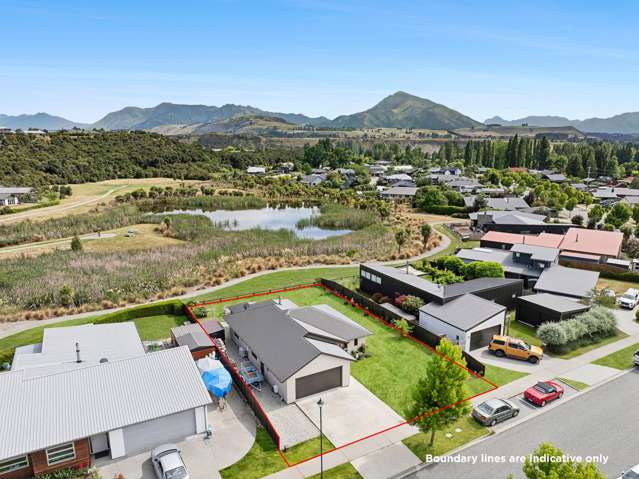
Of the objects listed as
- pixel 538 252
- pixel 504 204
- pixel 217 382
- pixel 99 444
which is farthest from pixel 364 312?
pixel 504 204

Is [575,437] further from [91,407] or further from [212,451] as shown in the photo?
[91,407]

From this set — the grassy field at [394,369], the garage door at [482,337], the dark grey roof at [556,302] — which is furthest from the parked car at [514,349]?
the dark grey roof at [556,302]

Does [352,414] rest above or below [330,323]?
below

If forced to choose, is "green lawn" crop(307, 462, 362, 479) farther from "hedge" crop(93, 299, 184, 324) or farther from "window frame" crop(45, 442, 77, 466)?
"hedge" crop(93, 299, 184, 324)

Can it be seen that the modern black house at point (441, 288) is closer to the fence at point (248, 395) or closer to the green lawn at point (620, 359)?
the green lawn at point (620, 359)

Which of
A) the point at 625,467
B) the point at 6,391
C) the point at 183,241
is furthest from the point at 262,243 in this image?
the point at 625,467

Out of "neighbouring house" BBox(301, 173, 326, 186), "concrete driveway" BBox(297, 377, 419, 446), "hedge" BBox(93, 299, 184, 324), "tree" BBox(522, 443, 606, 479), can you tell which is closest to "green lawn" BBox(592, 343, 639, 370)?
"concrete driveway" BBox(297, 377, 419, 446)
